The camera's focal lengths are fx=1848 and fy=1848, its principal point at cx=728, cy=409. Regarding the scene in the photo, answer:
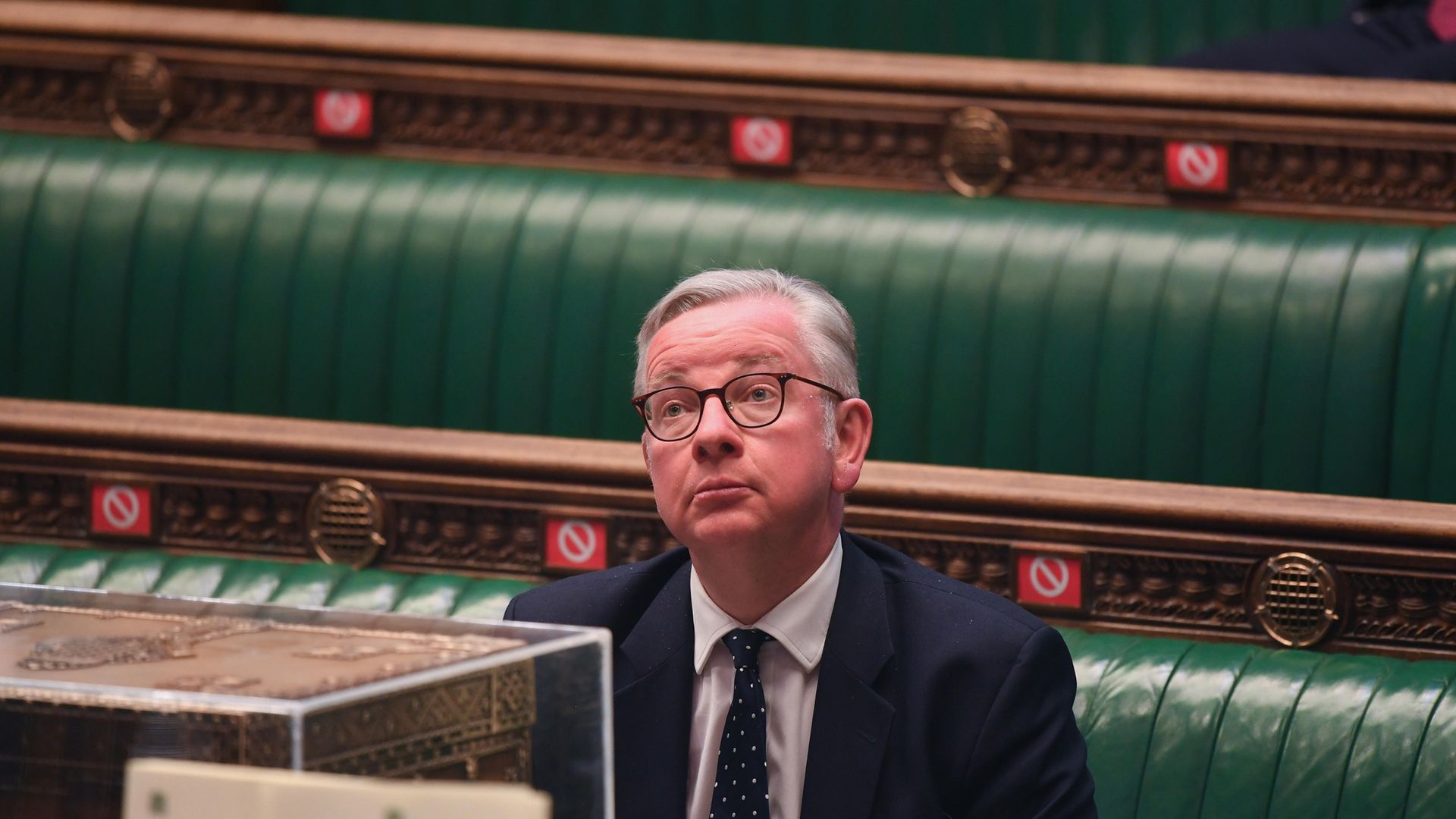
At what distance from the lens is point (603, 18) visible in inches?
144

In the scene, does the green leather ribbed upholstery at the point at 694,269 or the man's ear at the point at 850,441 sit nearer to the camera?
the man's ear at the point at 850,441

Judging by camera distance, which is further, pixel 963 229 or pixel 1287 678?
pixel 963 229

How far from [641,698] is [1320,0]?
2.38 m

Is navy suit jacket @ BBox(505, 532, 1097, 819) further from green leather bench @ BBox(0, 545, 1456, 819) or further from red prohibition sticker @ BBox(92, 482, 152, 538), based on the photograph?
red prohibition sticker @ BBox(92, 482, 152, 538)

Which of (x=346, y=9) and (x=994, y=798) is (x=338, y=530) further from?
(x=346, y=9)

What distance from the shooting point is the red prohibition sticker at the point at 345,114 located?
2916 millimetres

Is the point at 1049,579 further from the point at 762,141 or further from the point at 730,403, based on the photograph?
the point at 762,141

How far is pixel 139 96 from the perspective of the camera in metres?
2.96

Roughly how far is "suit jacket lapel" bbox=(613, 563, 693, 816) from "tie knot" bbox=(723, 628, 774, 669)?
4cm

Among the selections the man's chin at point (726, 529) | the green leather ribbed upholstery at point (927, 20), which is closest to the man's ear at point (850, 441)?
the man's chin at point (726, 529)

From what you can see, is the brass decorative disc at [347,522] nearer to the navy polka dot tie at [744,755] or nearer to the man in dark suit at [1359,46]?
the navy polka dot tie at [744,755]

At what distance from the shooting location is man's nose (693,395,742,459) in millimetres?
1428

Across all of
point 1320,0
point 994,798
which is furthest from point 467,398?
point 1320,0

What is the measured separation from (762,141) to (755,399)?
1395mm
